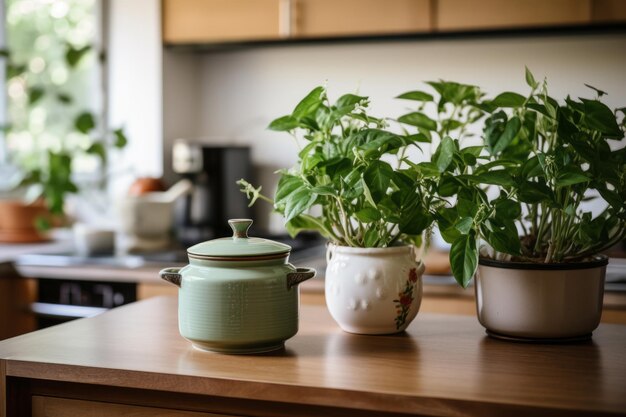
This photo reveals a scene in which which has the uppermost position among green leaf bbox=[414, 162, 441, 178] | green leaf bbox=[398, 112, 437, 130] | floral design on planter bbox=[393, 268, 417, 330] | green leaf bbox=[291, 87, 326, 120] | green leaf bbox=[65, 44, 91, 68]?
green leaf bbox=[65, 44, 91, 68]

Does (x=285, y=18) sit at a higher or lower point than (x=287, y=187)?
higher

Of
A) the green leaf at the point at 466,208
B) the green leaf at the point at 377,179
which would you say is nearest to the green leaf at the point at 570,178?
the green leaf at the point at 466,208

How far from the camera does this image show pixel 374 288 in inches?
46.9

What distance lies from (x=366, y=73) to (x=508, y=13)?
1.98 ft

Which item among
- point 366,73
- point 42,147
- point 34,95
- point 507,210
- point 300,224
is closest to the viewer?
point 507,210

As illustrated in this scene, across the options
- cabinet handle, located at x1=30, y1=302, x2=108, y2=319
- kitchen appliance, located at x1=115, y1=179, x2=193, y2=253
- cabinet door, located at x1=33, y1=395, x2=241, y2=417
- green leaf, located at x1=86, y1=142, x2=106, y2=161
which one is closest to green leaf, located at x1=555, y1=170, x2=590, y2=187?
cabinet door, located at x1=33, y1=395, x2=241, y2=417

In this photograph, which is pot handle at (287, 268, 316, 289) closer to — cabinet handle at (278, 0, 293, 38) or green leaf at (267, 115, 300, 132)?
green leaf at (267, 115, 300, 132)

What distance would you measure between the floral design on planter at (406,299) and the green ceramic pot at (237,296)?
0.56ft

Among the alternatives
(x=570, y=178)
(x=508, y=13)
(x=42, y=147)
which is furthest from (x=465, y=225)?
(x=42, y=147)

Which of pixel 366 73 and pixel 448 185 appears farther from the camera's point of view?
pixel 366 73

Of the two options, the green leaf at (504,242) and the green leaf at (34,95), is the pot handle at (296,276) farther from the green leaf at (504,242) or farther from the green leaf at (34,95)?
the green leaf at (34,95)

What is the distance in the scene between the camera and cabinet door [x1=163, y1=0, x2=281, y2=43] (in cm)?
273

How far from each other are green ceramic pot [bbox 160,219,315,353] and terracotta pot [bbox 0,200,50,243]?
1942 millimetres

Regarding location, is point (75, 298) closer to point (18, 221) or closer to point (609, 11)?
point (18, 221)
